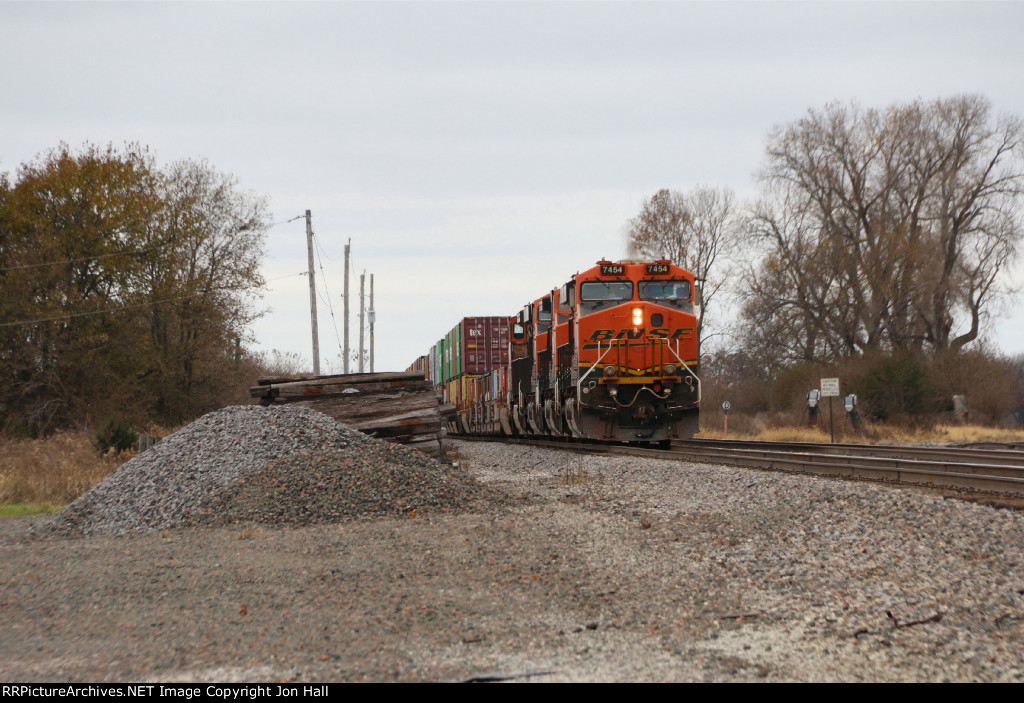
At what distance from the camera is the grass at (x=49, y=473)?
1377 centimetres

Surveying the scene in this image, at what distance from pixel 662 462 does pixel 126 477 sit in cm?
752

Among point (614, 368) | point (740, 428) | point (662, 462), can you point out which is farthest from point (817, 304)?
point (662, 462)

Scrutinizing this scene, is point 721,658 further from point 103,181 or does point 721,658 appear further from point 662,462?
point 103,181

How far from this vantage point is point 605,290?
57.6 ft

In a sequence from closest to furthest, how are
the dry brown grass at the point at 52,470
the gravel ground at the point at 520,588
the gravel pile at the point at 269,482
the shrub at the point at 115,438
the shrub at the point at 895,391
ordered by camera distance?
the gravel ground at the point at 520,588, the gravel pile at the point at 269,482, the dry brown grass at the point at 52,470, the shrub at the point at 115,438, the shrub at the point at 895,391

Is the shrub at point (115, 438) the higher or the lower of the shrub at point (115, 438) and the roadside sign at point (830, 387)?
the lower

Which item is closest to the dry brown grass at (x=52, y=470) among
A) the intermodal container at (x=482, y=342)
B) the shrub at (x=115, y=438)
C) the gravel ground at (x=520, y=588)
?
the shrub at (x=115, y=438)

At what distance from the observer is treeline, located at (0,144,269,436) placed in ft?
100

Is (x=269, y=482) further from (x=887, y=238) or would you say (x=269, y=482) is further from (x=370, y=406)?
(x=887, y=238)

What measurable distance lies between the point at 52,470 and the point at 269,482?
8341 mm

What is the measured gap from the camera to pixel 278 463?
10.5 metres

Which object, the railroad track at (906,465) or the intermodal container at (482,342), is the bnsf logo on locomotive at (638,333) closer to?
the railroad track at (906,465)

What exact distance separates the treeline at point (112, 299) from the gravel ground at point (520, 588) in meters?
23.0

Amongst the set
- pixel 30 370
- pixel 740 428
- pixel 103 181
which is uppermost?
pixel 103 181
